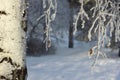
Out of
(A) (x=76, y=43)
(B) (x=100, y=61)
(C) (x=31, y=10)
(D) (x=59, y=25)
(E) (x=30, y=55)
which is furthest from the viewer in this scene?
(A) (x=76, y=43)

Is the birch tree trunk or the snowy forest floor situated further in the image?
the snowy forest floor

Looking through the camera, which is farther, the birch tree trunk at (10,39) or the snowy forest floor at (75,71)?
the snowy forest floor at (75,71)

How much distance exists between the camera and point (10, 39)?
101 inches

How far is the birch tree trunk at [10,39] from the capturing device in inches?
100

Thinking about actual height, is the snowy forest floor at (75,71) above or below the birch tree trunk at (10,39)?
below

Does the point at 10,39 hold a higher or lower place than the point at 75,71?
higher

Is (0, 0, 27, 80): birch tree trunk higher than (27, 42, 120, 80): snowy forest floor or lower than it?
higher

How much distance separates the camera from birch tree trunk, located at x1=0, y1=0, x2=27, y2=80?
254 cm

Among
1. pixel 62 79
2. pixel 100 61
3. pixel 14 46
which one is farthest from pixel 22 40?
pixel 100 61

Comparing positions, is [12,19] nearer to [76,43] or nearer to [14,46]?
[14,46]

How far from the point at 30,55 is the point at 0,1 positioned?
83.3 ft

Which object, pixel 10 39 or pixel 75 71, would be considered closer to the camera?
pixel 10 39

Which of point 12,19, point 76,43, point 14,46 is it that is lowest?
point 76,43

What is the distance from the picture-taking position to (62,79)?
53.3ft
